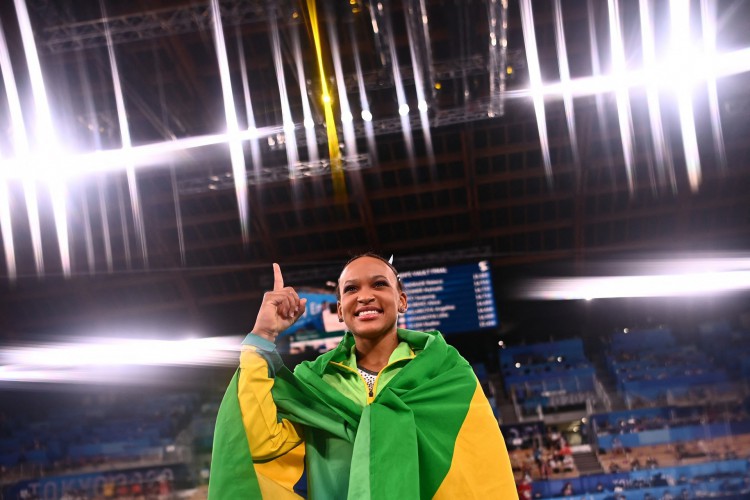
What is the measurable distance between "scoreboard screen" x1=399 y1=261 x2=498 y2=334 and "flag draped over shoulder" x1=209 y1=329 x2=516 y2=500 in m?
12.2

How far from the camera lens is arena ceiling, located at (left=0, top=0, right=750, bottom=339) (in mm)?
11195

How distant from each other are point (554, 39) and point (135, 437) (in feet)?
37.3

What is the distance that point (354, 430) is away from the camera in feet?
6.08

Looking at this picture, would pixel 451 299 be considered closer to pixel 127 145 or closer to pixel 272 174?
pixel 272 174

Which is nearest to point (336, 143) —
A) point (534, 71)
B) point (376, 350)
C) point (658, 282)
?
point (534, 71)

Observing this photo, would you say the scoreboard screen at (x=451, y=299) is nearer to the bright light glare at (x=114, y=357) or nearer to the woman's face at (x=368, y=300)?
the bright light glare at (x=114, y=357)

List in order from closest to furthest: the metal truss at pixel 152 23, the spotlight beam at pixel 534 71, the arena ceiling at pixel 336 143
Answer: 1. the metal truss at pixel 152 23
2. the arena ceiling at pixel 336 143
3. the spotlight beam at pixel 534 71

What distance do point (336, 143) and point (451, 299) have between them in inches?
159

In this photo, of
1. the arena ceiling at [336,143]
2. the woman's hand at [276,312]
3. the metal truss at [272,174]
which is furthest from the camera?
the metal truss at [272,174]

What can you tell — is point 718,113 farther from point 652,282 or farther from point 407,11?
point 407,11

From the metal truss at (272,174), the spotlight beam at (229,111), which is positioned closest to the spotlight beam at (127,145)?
the metal truss at (272,174)

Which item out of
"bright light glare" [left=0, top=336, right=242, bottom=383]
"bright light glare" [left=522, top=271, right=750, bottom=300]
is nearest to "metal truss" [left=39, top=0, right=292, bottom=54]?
"bright light glare" [left=0, top=336, right=242, bottom=383]

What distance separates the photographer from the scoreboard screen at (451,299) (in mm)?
14242

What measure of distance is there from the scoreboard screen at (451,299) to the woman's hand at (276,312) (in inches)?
482
